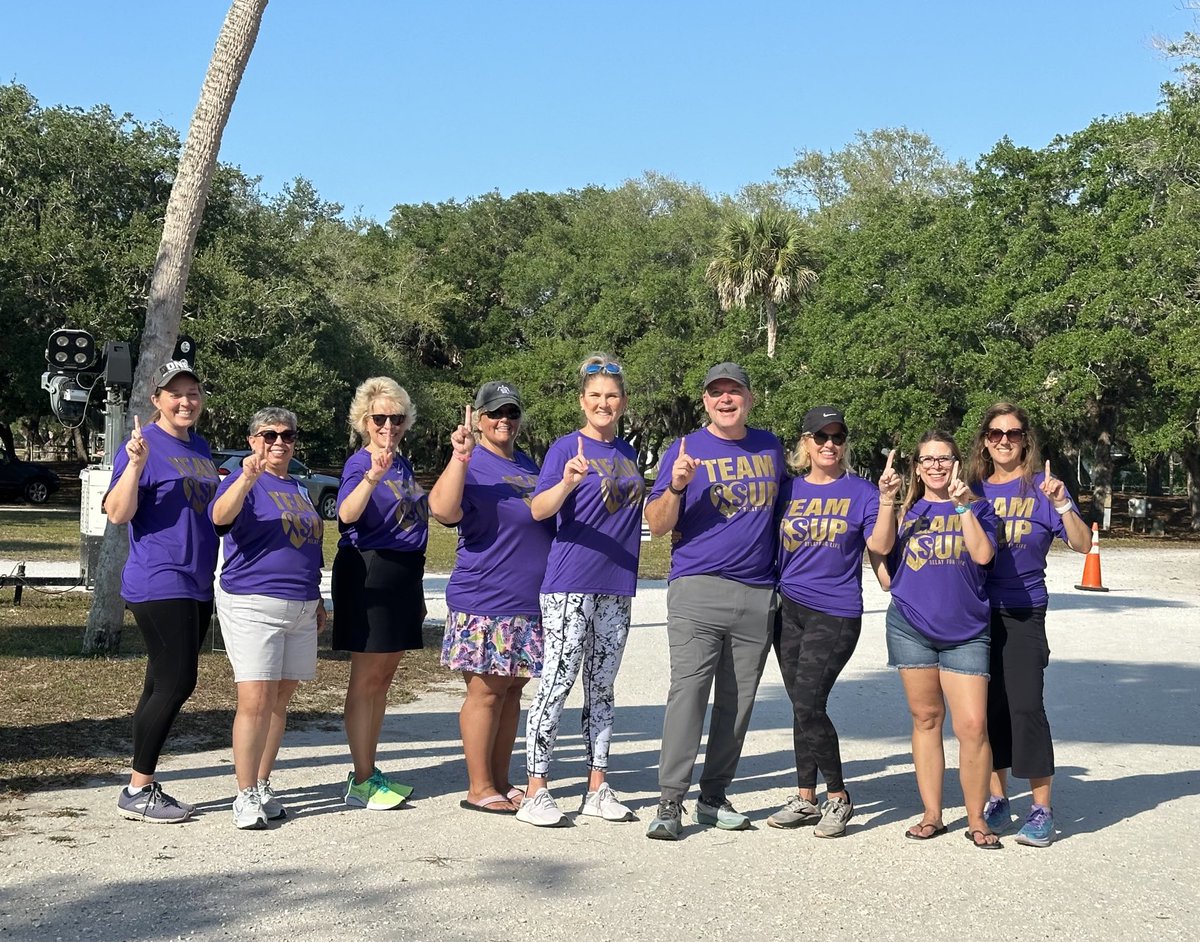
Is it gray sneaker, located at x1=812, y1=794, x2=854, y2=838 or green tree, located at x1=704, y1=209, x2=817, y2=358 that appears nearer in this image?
gray sneaker, located at x1=812, y1=794, x2=854, y2=838

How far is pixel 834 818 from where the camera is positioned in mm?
5500

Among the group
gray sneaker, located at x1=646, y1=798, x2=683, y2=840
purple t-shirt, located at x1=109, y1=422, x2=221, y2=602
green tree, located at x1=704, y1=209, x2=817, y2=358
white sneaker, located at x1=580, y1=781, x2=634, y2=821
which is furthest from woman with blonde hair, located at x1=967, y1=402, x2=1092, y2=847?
green tree, located at x1=704, y1=209, x2=817, y2=358

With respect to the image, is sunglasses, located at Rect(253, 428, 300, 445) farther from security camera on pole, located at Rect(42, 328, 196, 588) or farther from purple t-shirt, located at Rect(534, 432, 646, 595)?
security camera on pole, located at Rect(42, 328, 196, 588)

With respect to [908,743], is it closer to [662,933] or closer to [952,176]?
[662,933]

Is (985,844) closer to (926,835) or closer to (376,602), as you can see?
(926,835)

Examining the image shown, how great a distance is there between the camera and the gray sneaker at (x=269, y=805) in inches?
214

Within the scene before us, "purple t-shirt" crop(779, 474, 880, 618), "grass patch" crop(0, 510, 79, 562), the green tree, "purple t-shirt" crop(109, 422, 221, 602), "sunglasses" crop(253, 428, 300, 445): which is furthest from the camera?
the green tree

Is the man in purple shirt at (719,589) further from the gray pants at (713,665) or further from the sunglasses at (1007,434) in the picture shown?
the sunglasses at (1007,434)

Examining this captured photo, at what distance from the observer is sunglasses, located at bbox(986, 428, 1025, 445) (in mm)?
5754

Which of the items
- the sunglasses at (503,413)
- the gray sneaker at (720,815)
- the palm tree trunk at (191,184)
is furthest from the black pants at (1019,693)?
the palm tree trunk at (191,184)

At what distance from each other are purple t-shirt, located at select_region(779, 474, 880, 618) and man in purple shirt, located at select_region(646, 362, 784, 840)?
9cm

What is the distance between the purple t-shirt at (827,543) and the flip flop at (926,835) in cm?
91

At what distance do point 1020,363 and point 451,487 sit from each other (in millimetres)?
31189

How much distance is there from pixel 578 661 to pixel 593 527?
585 millimetres
